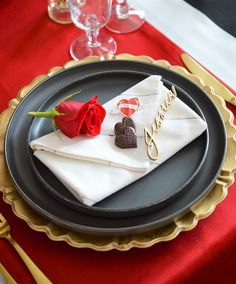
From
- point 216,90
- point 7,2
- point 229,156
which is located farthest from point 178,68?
point 7,2

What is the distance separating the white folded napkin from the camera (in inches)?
26.4

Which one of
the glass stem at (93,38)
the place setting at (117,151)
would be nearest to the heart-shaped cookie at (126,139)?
the place setting at (117,151)

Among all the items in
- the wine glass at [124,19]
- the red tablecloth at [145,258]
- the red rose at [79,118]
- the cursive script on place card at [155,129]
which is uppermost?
the wine glass at [124,19]

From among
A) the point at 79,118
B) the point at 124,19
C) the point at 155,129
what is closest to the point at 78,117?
the point at 79,118

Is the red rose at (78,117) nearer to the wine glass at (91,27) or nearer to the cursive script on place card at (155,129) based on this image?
the cursive script on place card at (155,129)

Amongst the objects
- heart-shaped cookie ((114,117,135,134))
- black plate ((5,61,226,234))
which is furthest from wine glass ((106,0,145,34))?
heart-shaped cookie ((114,117,135,134))

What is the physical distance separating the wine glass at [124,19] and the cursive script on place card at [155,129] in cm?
26

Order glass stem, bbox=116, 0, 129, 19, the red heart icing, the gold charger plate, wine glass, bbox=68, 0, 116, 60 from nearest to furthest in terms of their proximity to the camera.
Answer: the gold charger plate < the red heart icing < wine glass, bbox=68, 0, 116, 60 < glass stem, bbox=116, 0, 129, 19

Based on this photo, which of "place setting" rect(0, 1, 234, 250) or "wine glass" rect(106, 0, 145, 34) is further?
"wine glass" rect(106, 0, 145, 34)

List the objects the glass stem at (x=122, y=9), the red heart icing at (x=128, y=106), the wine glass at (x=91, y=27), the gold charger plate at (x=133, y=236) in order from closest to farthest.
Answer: the gold charger plate at (x=133, y=236) → the red heart icing at (x=128, y=106) → the wine glass at (x=91, y=27) → the glass stem at (x=122, y=9)

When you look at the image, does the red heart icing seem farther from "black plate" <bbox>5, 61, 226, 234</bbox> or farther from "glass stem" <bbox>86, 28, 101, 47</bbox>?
"glass stem" <bbox>86, 28, 101, 47</bbox>

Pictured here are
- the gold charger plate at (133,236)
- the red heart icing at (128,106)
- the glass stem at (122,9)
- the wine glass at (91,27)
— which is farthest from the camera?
the glass stem at (122,9)

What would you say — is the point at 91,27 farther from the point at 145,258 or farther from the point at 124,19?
the point at 145,258

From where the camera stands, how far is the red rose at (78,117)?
0.70 metres
